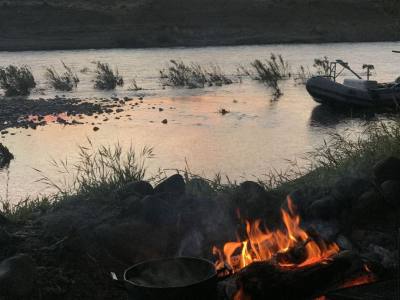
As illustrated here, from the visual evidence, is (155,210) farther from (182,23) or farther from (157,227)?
(182,23)

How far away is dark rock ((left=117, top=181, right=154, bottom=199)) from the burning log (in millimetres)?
2735

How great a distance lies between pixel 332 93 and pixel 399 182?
15882 millimetres

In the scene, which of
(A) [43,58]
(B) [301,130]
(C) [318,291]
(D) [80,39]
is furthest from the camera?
(D) [80,39]

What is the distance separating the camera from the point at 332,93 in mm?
23000

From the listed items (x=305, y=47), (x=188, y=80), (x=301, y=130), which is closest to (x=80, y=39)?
(x=305, y=47)

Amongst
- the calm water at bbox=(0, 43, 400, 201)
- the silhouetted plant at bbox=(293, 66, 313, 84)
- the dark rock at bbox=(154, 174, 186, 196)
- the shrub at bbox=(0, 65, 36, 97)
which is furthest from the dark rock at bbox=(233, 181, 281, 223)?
the silhouetted plant at bbox=(293, 66, 313, 84)

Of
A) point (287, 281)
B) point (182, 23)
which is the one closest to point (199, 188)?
point (287, 281)

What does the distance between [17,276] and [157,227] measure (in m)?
1.72

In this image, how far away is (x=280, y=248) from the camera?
6.55 m

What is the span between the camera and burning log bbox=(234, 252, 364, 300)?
18.1ft

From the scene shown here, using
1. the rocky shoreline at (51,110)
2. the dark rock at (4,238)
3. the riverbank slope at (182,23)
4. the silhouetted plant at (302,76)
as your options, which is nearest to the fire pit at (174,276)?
the dark rock at (4,238)

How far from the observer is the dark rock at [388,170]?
7.60m

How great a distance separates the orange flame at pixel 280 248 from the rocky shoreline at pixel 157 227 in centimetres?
22

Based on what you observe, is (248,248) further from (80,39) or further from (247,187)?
(80,39)
